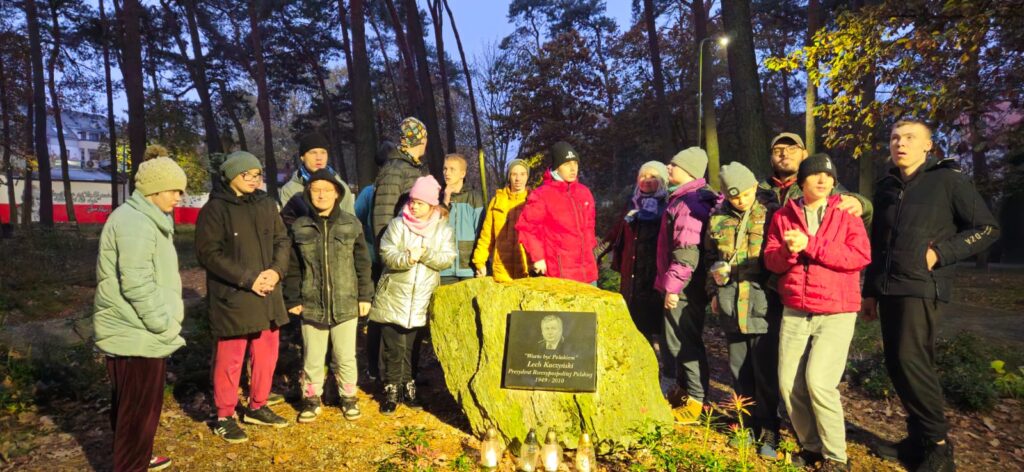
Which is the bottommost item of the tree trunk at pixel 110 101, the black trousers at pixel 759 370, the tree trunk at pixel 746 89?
the black trousers at pixel 759 370

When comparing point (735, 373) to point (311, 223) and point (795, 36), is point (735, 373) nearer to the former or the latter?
point (311, 223)

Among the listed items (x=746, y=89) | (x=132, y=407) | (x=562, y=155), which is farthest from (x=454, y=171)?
(x=746, y=89)

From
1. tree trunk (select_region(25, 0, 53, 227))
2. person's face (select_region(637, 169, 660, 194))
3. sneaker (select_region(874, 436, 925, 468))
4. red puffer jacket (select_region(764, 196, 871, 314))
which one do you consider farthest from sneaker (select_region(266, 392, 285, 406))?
tree trunk (select_region(25, 0, 53, 227))

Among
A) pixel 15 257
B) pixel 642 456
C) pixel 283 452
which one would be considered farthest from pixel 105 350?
pixel 15 257

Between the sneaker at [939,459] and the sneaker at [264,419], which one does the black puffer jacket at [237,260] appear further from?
the sneaker at [939,459]

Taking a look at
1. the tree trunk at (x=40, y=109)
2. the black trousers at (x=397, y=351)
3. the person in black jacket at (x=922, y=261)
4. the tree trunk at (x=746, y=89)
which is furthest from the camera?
the tree trunk at (x=40, y=109)

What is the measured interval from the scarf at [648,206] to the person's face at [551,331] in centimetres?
138

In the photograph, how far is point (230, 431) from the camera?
389 cm

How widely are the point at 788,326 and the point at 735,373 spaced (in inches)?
22.4

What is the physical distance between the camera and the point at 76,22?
2100 centimetres

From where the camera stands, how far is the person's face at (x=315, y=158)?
15.6 ft

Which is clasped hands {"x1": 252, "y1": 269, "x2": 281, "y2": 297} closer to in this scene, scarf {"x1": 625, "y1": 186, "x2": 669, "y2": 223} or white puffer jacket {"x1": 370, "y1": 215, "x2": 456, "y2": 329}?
white puffer jacket {"x1": 370, "y1": 215, "x2": 456, "y2": 329}

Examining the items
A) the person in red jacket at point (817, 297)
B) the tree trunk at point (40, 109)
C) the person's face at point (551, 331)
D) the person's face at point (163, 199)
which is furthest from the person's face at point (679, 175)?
the tree trunk at point (40, 109)

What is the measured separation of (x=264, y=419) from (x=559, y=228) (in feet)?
8.54
